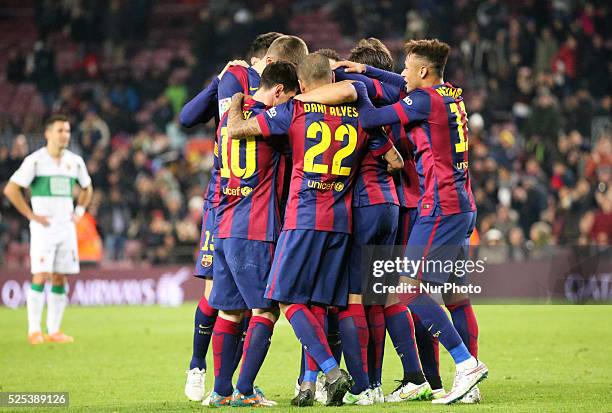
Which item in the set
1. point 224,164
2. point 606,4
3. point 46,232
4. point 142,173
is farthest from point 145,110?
point 224,164

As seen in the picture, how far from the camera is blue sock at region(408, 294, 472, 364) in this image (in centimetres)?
703

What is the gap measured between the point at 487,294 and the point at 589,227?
1971 millimetres

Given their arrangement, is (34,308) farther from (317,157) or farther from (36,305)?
(317,157)

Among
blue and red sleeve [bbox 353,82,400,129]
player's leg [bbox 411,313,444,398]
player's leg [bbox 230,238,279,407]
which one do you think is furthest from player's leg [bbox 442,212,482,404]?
player's leg [bbox 230,238,279,407]

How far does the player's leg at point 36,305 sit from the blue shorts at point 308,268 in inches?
266

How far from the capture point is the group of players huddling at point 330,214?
6977 millimetres

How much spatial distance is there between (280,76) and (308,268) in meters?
1.33

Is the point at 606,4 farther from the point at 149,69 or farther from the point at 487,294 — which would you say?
the point at 149,69

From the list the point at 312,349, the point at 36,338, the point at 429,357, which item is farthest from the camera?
the point at 36,338

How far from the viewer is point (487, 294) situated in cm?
→ 1722

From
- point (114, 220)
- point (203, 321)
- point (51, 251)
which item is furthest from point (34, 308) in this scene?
point (114, 220)

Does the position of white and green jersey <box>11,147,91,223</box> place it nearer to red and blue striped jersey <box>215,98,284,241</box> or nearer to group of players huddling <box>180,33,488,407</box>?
group of players huddling <box>180,33,488,407</box>

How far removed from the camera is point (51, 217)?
13203 mm

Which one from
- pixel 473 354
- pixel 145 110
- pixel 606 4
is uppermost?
pixel 606 4
